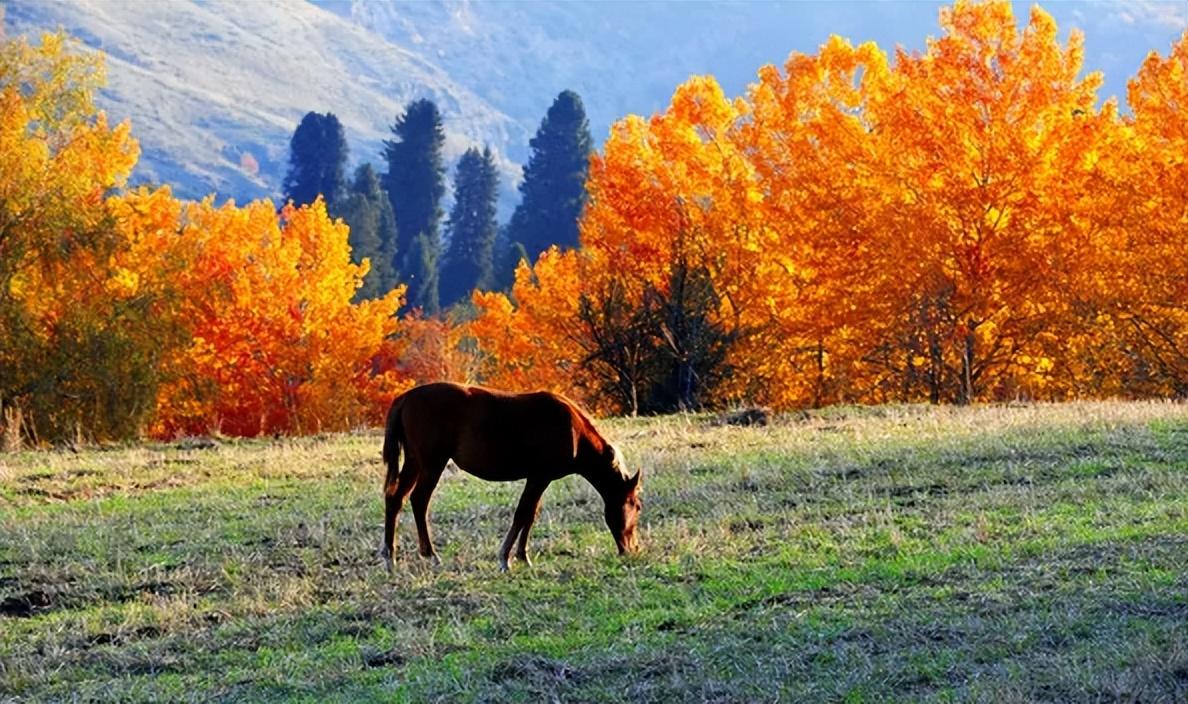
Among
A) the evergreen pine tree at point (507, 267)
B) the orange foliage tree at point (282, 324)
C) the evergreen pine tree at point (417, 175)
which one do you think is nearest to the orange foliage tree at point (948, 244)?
the orange foliage tree at point (282, 324)

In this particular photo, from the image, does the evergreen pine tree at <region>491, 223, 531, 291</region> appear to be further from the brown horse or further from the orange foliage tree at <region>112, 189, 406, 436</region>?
the brown horse

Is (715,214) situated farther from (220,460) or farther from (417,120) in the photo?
(417,120)

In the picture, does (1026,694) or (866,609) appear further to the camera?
(866,609)

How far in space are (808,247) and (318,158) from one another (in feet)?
204

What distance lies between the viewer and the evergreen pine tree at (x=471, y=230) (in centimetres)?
8919

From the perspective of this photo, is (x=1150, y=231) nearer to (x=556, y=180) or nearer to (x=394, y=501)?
(x=394, y=501)

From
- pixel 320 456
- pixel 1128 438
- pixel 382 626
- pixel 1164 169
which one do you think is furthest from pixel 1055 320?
pixel 382 626

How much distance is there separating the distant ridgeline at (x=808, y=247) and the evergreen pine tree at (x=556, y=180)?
52.1 meters

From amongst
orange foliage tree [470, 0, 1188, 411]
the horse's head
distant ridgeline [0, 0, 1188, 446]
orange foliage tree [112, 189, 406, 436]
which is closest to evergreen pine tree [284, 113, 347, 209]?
orange foliage tree [112, 189, 406, 436]

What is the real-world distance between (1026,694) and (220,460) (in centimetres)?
1401

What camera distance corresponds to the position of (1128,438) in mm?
15445

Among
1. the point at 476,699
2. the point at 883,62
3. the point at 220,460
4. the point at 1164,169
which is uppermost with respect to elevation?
the point at 883,62

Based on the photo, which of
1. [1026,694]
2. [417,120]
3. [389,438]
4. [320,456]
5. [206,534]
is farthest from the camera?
[417,120]

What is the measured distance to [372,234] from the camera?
75750 millimetres
